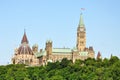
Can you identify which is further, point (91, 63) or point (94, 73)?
point (91, 63)

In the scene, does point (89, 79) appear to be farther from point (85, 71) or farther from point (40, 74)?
point (40, 74)

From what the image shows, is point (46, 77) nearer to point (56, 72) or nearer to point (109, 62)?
point (56, 72)

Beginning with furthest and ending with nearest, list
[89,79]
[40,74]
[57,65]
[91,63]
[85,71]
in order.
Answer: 1. [57,65]
2. [91,63]
3. [40,74]
4. [85,71]
5. [89,79]

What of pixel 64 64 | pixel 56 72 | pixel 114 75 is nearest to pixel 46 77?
pixel 56 72

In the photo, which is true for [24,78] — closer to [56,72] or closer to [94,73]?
[56,72]

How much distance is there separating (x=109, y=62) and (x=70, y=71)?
15.2 meters

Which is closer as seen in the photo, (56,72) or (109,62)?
(56,72)

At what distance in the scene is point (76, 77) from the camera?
12044 centimetres

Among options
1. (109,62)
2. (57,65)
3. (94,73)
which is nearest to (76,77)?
(94,73)

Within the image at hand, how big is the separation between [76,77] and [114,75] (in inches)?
346

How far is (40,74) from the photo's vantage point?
137375 mm

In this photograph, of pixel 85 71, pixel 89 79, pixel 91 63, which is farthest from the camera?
pixel 91 63

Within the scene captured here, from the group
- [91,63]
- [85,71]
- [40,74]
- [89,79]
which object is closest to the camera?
[89,79]

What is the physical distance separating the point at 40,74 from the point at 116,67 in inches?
876
